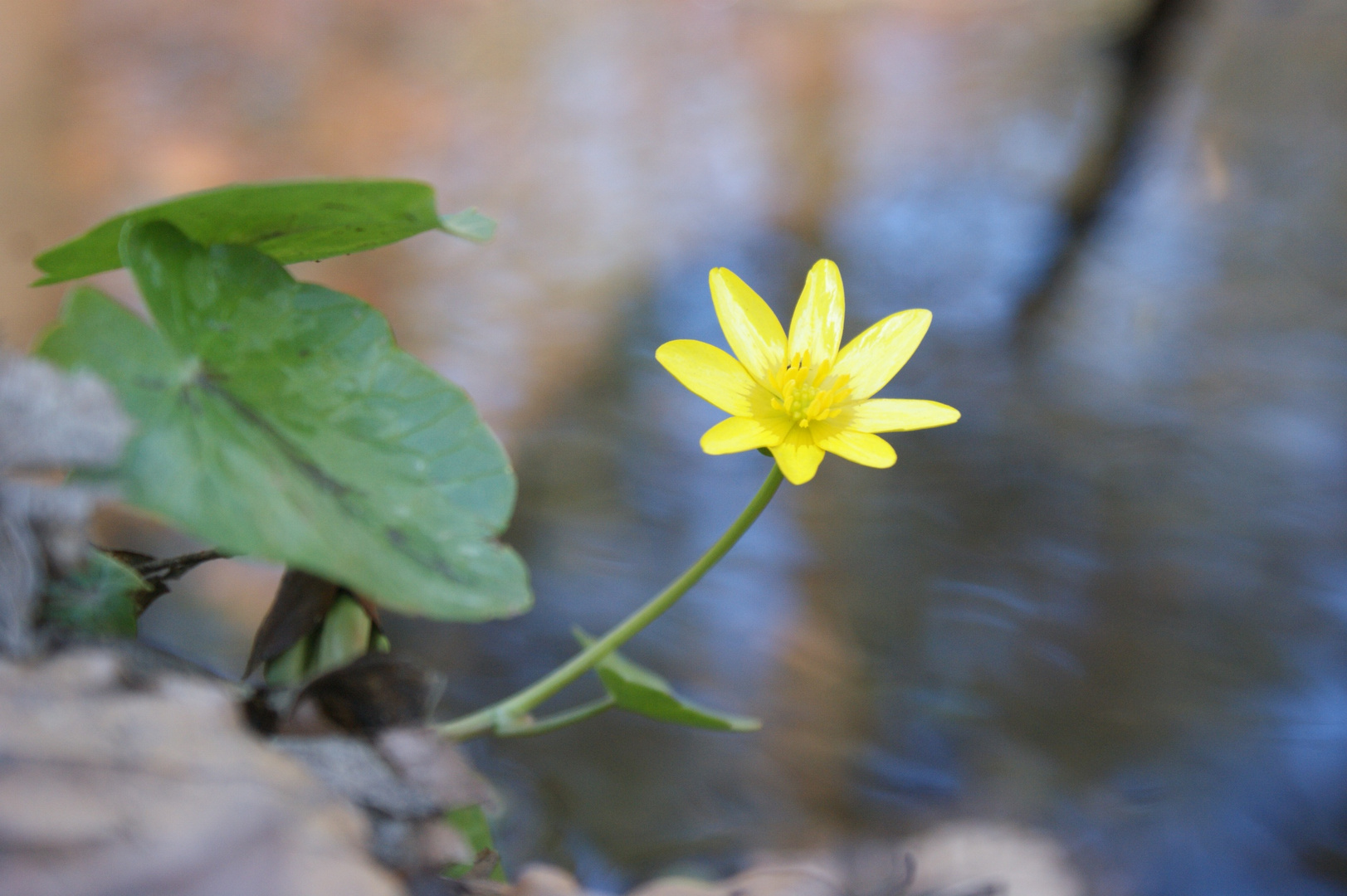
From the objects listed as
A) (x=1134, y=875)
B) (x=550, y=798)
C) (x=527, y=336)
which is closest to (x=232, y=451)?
(x=550, y=798)

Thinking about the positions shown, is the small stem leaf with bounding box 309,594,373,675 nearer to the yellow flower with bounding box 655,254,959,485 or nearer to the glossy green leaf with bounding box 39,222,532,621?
the glossy green leaf with bounding box 39,222,532,621

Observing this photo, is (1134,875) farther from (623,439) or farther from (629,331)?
(629,331)

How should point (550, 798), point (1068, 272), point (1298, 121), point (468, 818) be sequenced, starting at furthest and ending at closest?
1. point (1298, 121)
2. point (1068, 272)
3. point (550, 798)
4. point (468, 818)

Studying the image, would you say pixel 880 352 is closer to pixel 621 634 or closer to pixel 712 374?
pixel 712 374

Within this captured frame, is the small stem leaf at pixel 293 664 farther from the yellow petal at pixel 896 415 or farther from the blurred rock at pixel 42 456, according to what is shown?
the yellow petal at pixel 896 415

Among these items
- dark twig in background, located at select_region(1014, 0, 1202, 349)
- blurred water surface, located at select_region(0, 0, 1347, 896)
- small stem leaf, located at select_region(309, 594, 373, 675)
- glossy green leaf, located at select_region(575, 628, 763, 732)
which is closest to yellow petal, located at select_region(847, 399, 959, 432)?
glossy green leaf, located at select_region(575, 628, 763, 732)

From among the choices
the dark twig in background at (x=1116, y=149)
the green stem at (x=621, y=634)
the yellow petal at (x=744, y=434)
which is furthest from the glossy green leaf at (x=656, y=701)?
the dark twig in background at (x=1116, y=149)
